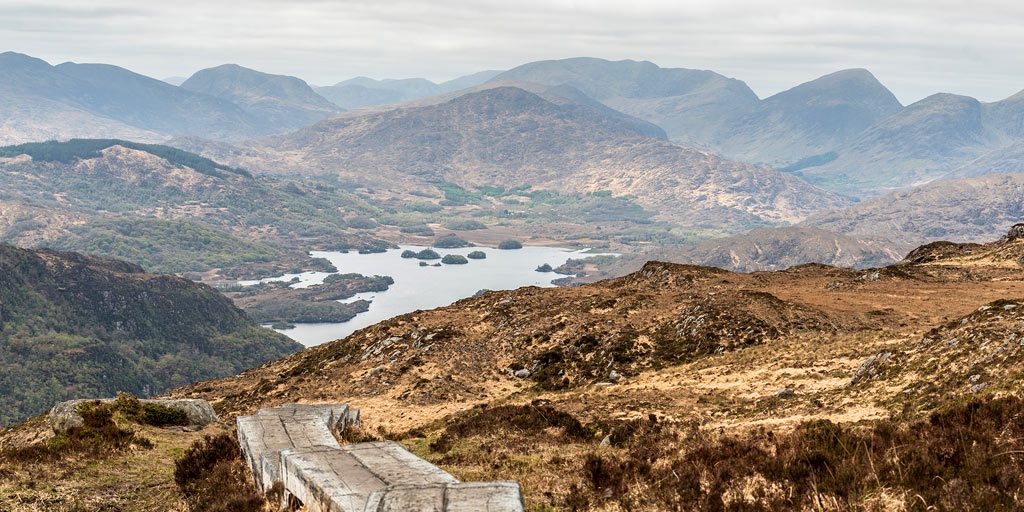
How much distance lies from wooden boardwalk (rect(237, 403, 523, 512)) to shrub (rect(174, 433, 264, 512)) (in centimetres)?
48

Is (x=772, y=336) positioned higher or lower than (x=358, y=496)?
lower

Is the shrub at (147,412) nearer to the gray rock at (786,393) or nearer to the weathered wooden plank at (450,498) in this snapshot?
the weathered wooden plank at (450,498)

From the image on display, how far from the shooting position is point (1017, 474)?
13.8 metres

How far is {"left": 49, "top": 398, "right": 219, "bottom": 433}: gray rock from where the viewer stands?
31750 mm

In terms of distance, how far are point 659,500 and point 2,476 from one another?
1785 cm

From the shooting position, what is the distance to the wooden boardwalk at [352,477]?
45.6ft

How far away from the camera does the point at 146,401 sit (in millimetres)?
37625

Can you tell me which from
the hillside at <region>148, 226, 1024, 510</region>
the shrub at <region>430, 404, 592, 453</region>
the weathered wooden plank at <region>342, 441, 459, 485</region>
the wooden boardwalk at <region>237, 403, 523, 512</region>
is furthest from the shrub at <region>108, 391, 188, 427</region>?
the weathered wooden plank at <region>342, 441, 459, 485</region>

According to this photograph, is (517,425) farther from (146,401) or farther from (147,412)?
(146,401)

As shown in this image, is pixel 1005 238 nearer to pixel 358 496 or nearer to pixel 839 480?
pixel 839 480

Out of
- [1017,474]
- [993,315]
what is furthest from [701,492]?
[993,315]

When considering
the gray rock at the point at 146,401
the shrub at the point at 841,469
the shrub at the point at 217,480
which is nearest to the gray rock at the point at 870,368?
the shrub at the point at 841,469

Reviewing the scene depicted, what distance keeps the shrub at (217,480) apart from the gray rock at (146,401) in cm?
997

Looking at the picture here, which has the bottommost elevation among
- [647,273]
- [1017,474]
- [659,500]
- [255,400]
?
[255,400]
